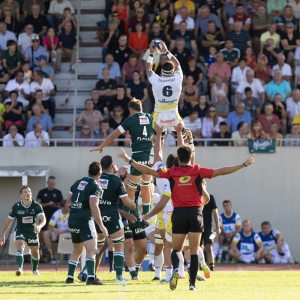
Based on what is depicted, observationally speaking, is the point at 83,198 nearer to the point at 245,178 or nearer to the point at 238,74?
the point at 245,178

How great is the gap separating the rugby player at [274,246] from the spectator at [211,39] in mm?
6071

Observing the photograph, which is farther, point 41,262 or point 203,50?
point 203,50

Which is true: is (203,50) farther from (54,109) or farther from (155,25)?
(54,109)

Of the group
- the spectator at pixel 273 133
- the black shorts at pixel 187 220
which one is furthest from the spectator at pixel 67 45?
the black shorts at pixel 187 220

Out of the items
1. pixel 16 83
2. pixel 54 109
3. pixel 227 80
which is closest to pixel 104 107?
pixel 54 109

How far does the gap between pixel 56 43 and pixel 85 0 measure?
2.80m

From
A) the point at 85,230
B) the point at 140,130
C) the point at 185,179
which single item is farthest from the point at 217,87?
the point at 185,179

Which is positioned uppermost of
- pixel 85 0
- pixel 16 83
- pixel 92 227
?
pixel 85 0

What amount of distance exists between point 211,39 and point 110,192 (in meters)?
10.4

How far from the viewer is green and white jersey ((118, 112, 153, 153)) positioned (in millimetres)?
9902

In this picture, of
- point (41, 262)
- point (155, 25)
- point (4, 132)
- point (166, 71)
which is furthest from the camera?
point (155, 25)

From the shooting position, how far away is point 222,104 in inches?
669

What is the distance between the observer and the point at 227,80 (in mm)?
17578

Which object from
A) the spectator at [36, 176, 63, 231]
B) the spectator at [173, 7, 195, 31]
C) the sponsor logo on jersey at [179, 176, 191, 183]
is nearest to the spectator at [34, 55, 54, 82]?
the spectator at [36, 176, 63, 231]
